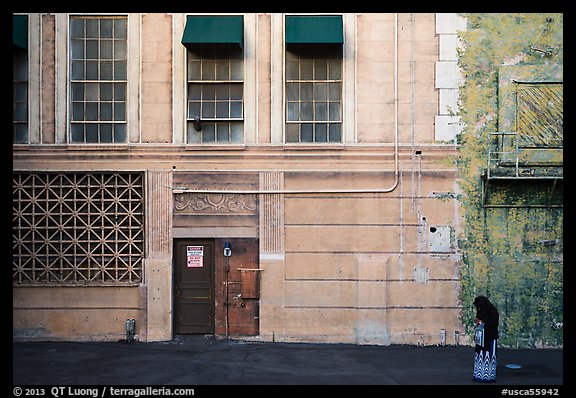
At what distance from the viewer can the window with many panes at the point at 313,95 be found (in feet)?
47.0

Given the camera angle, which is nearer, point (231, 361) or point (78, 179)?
point (231, 361)

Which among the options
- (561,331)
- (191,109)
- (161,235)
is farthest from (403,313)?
(191,109)

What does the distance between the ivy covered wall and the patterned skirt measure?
3.08 meters

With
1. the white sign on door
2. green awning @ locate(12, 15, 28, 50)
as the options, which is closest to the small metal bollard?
the white sign on door

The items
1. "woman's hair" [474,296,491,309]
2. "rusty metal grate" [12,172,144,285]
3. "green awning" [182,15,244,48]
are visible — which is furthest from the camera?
"rusty metal grate" [12,172,144,285]

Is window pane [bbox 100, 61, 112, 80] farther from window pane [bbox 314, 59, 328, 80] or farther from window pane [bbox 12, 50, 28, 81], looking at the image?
window pane [bbox 314, 59, 328, 80]

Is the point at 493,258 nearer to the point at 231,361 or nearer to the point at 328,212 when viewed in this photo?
the point at 328,212

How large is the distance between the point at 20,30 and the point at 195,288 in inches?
275

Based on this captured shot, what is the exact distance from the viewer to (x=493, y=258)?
555 inches

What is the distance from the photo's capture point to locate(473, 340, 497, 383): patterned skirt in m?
11.0

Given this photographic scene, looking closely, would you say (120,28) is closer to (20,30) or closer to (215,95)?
(20,30)

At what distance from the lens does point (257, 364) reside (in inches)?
482

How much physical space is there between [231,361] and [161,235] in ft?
11.2

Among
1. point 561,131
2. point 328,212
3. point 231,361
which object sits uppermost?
point 561,131
